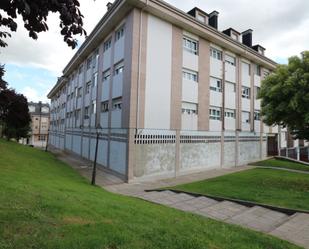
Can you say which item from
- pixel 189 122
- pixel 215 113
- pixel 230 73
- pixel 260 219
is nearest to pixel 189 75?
pixel 189 122

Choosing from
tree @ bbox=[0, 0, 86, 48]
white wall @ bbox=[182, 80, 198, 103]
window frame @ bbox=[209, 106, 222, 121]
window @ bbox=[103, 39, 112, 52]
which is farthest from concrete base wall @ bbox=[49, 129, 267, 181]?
tree @ bbox=[0, 0, 86, 48]

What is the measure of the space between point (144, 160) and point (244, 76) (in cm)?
1535

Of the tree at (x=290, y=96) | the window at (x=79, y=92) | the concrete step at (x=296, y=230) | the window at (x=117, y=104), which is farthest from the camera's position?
the window at (x=79, y=92)

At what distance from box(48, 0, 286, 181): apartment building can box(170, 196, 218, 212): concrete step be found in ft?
22.2

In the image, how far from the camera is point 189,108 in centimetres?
2034

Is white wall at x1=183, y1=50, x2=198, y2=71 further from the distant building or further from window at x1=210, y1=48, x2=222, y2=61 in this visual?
the distant building

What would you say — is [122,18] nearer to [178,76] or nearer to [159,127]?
[178,76]

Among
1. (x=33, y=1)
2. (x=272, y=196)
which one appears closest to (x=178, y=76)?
(x=272, y=196)

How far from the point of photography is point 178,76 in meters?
19.2

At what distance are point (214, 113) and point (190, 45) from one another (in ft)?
20.1

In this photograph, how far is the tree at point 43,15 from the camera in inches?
128

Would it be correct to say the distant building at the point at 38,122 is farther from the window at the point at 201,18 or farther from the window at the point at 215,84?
the window at the point at 201,18

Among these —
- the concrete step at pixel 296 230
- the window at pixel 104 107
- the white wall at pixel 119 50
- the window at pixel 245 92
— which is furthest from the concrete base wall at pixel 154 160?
the window at pixel 245 92

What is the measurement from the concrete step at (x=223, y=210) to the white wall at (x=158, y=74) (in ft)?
29.5
